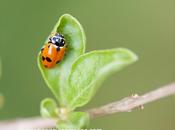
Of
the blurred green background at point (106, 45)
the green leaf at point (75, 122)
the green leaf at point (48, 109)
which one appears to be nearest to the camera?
the green leaf at point (75, 122)

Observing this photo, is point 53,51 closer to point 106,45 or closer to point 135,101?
point 135,101

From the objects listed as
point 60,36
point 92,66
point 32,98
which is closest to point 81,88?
point 92,66

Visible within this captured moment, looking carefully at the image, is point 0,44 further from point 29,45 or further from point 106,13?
point 106,13

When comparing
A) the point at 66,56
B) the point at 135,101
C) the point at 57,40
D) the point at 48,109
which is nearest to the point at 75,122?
the point at 48,109

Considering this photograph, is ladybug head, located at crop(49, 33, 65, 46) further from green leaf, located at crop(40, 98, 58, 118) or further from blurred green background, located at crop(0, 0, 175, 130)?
blurred green background, located at crop(0, 0, 175, 130)

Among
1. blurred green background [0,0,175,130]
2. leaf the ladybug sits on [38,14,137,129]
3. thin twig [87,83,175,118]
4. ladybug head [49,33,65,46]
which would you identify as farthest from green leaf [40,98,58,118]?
blurred green background [0,0,175,130]

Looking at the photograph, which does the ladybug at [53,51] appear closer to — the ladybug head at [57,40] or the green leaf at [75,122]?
the ladybug head at [57,40]

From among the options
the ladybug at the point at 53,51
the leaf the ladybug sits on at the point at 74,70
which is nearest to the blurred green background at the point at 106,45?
the ladybug at the point at 53,51
